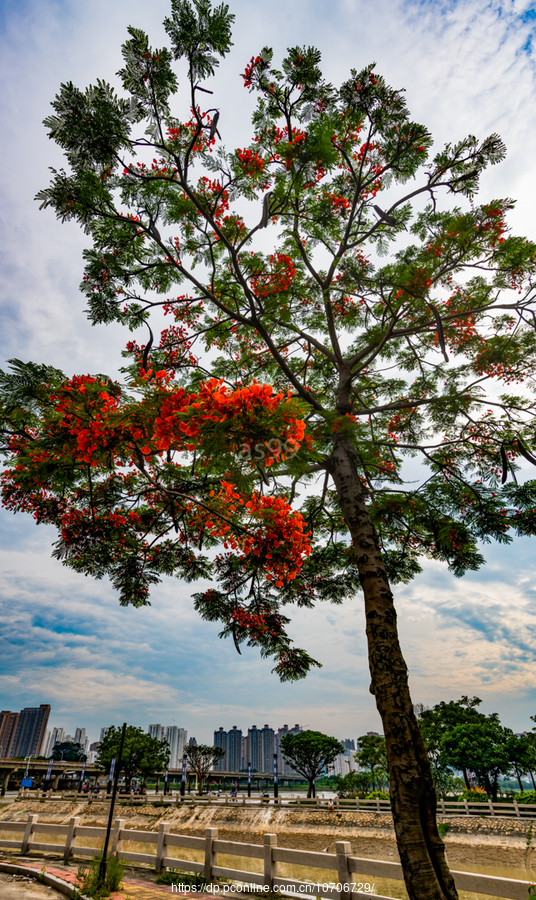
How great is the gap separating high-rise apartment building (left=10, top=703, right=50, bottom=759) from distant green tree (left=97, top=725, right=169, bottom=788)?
149 metres

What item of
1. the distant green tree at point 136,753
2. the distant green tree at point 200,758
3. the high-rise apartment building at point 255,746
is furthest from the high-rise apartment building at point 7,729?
the distant green tree at point 200,758

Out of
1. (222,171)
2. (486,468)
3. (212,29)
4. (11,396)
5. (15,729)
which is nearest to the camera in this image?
(212,29)

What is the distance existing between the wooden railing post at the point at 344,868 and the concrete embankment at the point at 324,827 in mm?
7380

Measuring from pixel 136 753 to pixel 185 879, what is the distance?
144ft

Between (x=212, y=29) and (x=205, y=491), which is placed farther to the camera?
(x=205, y=491)

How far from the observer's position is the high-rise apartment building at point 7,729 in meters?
153

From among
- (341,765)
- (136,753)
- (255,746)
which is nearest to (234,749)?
(255,746)

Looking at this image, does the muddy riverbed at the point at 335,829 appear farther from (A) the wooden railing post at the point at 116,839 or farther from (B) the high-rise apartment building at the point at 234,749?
(B) the high-rise apartment building at the point at 234,749

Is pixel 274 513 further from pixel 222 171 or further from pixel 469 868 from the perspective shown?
pixel 469 868

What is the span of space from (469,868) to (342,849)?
1252 centimetres

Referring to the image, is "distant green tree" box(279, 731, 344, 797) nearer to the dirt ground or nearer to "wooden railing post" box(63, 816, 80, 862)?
"wooden railing post" box(63, 816, 80, 862)

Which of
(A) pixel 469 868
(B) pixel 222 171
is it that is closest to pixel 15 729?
(A) pixel 469 868

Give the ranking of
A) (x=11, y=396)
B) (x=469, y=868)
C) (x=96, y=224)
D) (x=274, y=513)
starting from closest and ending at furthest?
(x=274, y=513) < (x=11, y=396) < (x=96, y=224) < (x=469, y=868)

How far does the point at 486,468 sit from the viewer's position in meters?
7.71
